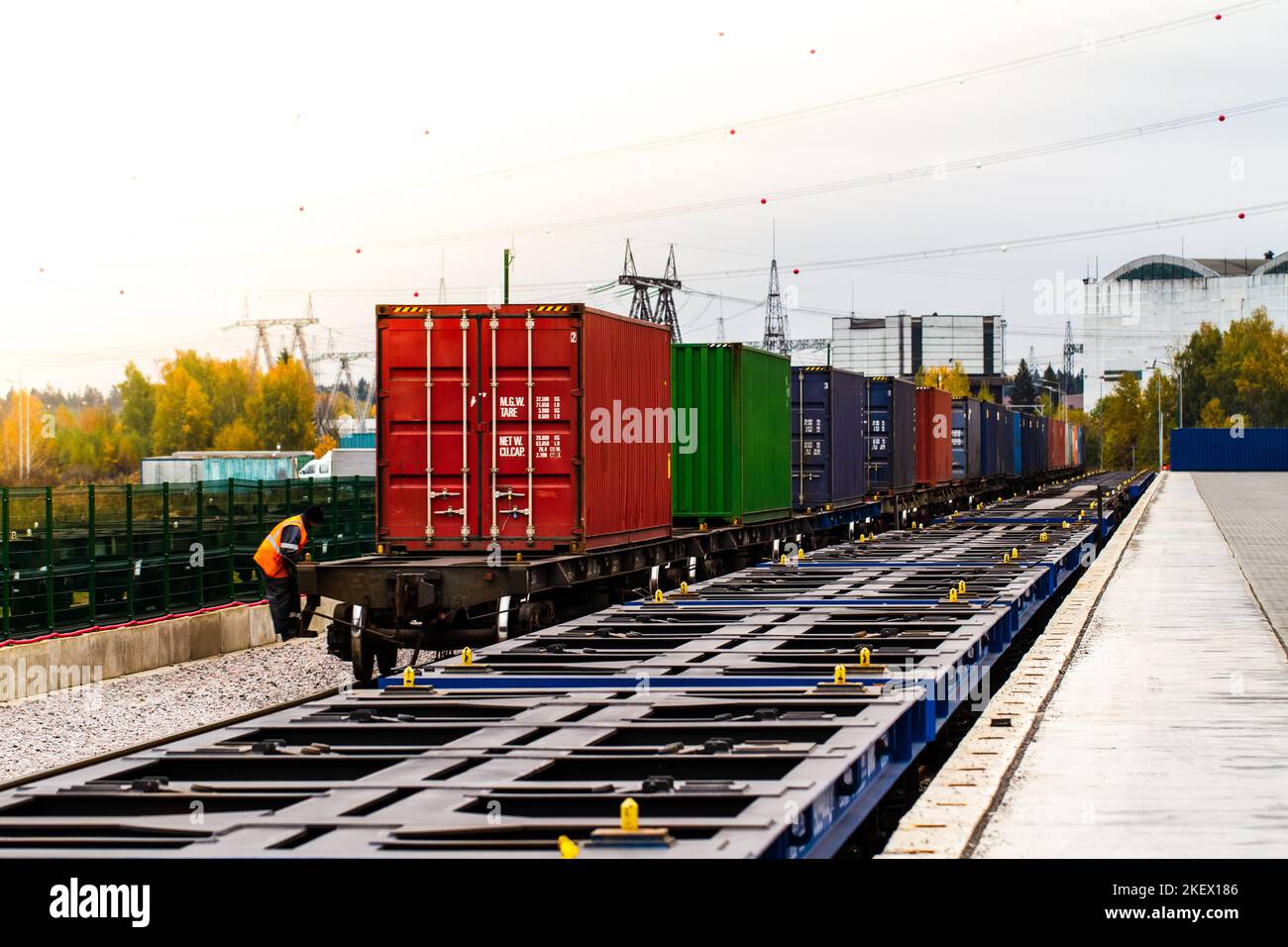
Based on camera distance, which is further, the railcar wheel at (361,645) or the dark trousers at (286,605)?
the dark trousers at (286,605)

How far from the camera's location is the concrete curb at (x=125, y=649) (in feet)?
56.7

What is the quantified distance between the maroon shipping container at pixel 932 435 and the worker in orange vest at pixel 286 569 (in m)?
26.2

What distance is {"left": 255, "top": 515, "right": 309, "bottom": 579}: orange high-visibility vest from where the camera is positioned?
16156 mm

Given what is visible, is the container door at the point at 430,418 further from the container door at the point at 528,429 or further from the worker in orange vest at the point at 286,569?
the worker in orange vest at the point at 286,569

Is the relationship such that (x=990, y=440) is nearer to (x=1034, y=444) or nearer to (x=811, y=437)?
(x=1034, y=444)

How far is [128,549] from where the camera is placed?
2011 cm

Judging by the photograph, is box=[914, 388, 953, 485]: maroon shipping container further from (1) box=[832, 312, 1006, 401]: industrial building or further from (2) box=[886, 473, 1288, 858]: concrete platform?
(1) box=[832, 312, 1006, 401]: industrial building

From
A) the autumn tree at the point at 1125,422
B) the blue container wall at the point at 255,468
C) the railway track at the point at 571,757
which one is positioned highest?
the autumn tree at the point at 1125,422

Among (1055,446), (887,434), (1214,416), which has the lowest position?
(887,434)

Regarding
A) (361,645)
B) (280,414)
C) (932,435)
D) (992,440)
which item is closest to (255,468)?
(992,440)

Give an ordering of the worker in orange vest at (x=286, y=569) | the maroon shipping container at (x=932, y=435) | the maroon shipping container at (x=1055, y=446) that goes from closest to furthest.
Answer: the worker in orange vest at (x=286, y=569) < the maroon shipping container at (x=932, y=435) < the maroon shipping container at (x=1055, y=446)

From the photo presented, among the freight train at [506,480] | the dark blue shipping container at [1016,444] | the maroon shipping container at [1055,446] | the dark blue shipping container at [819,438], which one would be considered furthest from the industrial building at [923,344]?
the freight train at [506,480]

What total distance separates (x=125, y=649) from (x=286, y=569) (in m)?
3.87

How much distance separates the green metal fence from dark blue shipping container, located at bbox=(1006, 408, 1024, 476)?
38410mm
